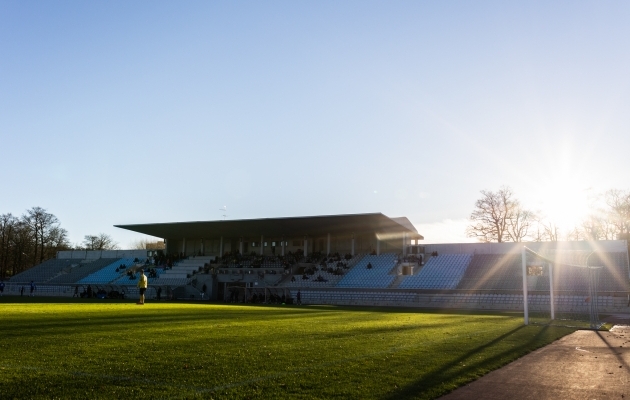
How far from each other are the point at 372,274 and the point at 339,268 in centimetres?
420

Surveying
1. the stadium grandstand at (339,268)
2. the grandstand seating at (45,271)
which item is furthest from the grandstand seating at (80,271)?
the grandstand seating at (45,271)

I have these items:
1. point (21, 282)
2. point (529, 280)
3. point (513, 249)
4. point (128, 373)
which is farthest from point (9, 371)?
point (21, 282)

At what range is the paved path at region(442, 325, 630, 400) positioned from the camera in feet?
24.7

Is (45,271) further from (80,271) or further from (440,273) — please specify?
(440,273)

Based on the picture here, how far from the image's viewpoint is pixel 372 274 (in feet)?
183

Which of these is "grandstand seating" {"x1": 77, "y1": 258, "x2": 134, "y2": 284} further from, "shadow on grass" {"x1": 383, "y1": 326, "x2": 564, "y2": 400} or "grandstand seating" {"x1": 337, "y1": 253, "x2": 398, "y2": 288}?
"shadow on grass" {"x1": 383, "y1": 326, "x2": 564, "y2": 400}

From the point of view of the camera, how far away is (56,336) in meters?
12.4

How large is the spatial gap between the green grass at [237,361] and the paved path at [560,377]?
0.33 metres

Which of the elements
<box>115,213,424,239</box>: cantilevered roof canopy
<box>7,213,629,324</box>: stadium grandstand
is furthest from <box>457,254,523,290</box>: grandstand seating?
<box>115,213,424,239</box>: cantilevered roof canopy

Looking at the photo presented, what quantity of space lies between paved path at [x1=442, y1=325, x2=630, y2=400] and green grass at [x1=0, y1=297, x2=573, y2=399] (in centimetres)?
33

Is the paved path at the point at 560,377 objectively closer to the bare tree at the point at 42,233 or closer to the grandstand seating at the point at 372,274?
the grandstand seating at the point at 372,274

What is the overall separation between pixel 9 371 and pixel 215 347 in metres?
4.17

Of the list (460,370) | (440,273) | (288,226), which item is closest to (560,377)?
(460,370)

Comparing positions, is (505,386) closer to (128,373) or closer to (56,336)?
(128,373)
